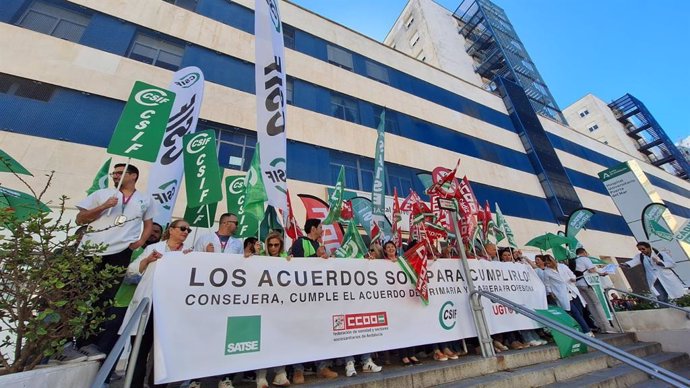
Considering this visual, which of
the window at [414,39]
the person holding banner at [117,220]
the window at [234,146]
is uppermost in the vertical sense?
the window at [414,39]

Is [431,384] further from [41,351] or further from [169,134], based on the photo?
[169,134]

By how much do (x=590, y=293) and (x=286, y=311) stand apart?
23.8 feet

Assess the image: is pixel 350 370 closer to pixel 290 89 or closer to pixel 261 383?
pixel 261 383

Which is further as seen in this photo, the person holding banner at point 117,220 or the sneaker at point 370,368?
the sneaker at point 370,368

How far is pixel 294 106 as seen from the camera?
37.8 feet

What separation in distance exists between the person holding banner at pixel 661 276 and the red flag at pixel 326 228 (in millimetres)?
6570

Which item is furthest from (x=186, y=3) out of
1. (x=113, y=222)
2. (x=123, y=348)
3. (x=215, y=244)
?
(x=123, y=348)

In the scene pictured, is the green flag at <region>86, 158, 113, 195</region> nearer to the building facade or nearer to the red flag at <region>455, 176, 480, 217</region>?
the building facade

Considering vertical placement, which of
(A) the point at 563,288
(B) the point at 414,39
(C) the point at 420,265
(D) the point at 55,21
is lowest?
(A) the point at 563,288

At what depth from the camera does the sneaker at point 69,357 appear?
2066 millimetres

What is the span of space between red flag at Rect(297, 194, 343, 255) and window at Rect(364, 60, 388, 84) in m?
9.93

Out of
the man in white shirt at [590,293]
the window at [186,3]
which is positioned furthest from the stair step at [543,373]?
the window at [186,3]

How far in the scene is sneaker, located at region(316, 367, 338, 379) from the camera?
3225 mm

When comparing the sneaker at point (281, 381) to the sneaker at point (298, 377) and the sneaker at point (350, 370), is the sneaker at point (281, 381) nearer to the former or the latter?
the sneaker at point (298, 377)
